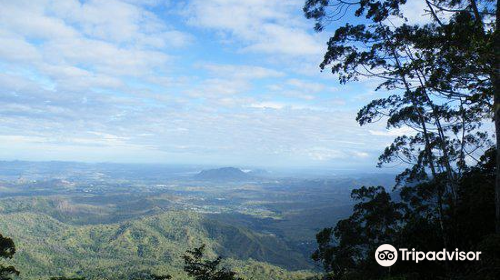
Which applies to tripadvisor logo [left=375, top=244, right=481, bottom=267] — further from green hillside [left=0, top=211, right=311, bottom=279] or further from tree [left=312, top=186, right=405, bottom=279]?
green hillside [left=0, top=211, right=311, bottom=279]

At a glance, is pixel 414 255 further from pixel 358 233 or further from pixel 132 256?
pixel 132 256

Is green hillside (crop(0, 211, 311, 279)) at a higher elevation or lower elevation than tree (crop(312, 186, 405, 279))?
lower

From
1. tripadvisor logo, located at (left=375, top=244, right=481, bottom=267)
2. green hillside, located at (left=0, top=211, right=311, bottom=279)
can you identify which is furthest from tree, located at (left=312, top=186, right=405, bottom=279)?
green hillside, located at (left=0, top=211, right=311, bottom=279)

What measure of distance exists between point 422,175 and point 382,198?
13.6ft

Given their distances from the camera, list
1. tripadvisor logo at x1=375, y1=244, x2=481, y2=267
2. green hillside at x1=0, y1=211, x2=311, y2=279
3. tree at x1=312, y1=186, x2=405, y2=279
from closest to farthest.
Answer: tripadvisor logo at x1=375, y1=244, x2=481, y2=267 → tree at x1=312, y1=186, x2=405, y2=279 → green hillside at x1=0, y1=211, x2=311, y2=279

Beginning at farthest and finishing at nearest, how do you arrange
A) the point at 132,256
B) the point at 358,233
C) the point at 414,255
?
the point at 132,256
the point at 358,233
the point at 414,255

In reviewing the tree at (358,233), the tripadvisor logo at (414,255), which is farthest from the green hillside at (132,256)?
the tripadvisor logo at (414,255)

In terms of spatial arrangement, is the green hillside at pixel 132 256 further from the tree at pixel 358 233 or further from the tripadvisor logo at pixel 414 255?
the tripadvisor logo at pixel 414 255

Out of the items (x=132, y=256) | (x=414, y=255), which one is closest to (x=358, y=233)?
(x=414, y=255)

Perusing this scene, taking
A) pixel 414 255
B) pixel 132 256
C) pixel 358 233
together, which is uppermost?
pixel 414 255

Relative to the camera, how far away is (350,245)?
28.8 m

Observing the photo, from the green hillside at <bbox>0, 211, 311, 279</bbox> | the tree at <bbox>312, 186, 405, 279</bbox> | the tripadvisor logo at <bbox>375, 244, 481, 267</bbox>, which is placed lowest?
the green hillside at <bbox>0, 211, 311, 279</bbox>

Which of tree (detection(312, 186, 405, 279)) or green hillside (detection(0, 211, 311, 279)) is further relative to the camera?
green hillside (detection(0, 211, 311, 279))

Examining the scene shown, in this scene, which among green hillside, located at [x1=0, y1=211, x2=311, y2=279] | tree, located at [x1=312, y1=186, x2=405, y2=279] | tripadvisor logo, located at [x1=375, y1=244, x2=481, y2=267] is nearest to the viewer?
tripadvisor logo, located at [x1=375, y1=244, x2=481, y2=267]
